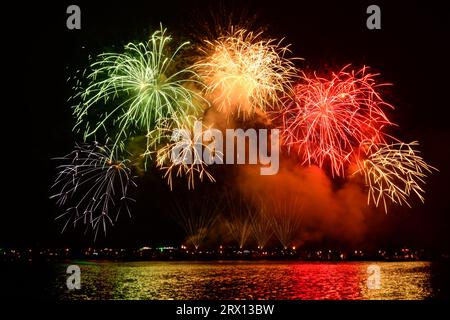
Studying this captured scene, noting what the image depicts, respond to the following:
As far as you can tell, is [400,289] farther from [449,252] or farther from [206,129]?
[449,252]

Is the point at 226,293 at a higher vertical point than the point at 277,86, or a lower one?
lower

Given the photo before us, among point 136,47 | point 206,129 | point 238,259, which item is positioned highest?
point 136,47

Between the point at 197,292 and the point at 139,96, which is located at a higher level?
the point at 139,96

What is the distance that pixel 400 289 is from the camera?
82.9 ft

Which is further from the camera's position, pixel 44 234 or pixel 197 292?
pixel 44 234

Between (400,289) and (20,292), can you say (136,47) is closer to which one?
(20,292)

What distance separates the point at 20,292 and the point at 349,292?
14.0 m

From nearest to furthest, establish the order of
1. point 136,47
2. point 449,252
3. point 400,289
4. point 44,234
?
point 136,47
point 400,289
point 44,234
point 449,252

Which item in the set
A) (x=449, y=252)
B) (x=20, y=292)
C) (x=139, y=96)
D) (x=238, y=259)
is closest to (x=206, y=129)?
(x=139, y=96)

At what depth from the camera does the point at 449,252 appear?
68.4 meters

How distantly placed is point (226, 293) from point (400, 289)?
26.3 feet
